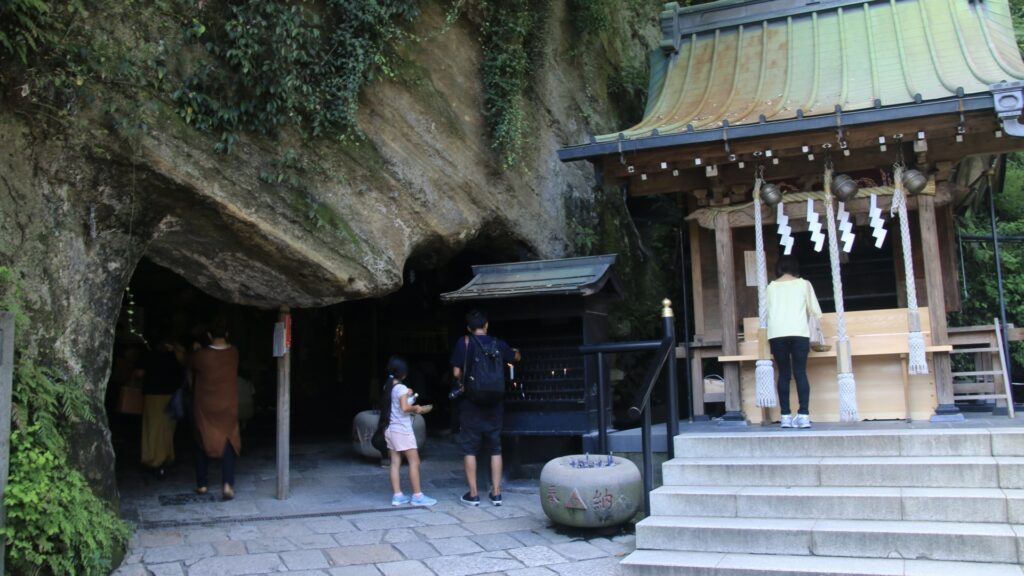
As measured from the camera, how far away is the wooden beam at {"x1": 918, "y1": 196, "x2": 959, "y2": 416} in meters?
7.81

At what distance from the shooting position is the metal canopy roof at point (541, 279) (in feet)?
Answer: 27.1

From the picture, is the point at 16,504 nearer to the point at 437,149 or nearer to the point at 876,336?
the point at 437,149

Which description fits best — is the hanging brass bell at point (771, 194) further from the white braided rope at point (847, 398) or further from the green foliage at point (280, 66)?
the green foliage at point (280, 66)

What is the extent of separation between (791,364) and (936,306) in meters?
1.77

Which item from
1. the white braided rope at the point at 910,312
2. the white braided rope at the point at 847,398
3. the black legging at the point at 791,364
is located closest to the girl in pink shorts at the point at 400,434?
the black legging at the point at 791,364

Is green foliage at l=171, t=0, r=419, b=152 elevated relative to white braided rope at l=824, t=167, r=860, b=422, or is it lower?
elevated

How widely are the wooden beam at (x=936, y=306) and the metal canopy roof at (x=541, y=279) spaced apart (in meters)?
3.32

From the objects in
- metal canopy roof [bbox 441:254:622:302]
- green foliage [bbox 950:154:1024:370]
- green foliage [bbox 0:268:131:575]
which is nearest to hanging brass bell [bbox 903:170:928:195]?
metal canopy roof [bbox 441:254:622:302]

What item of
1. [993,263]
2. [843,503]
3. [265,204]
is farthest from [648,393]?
[993,263]

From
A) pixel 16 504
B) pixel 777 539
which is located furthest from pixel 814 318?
pixel 16 504

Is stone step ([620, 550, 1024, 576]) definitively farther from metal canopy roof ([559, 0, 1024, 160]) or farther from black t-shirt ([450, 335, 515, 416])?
metal canopy roof ([559, 0, 1024, 160])

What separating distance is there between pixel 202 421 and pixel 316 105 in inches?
139

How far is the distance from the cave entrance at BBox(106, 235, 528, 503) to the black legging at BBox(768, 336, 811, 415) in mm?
4149

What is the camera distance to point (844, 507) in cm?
565
